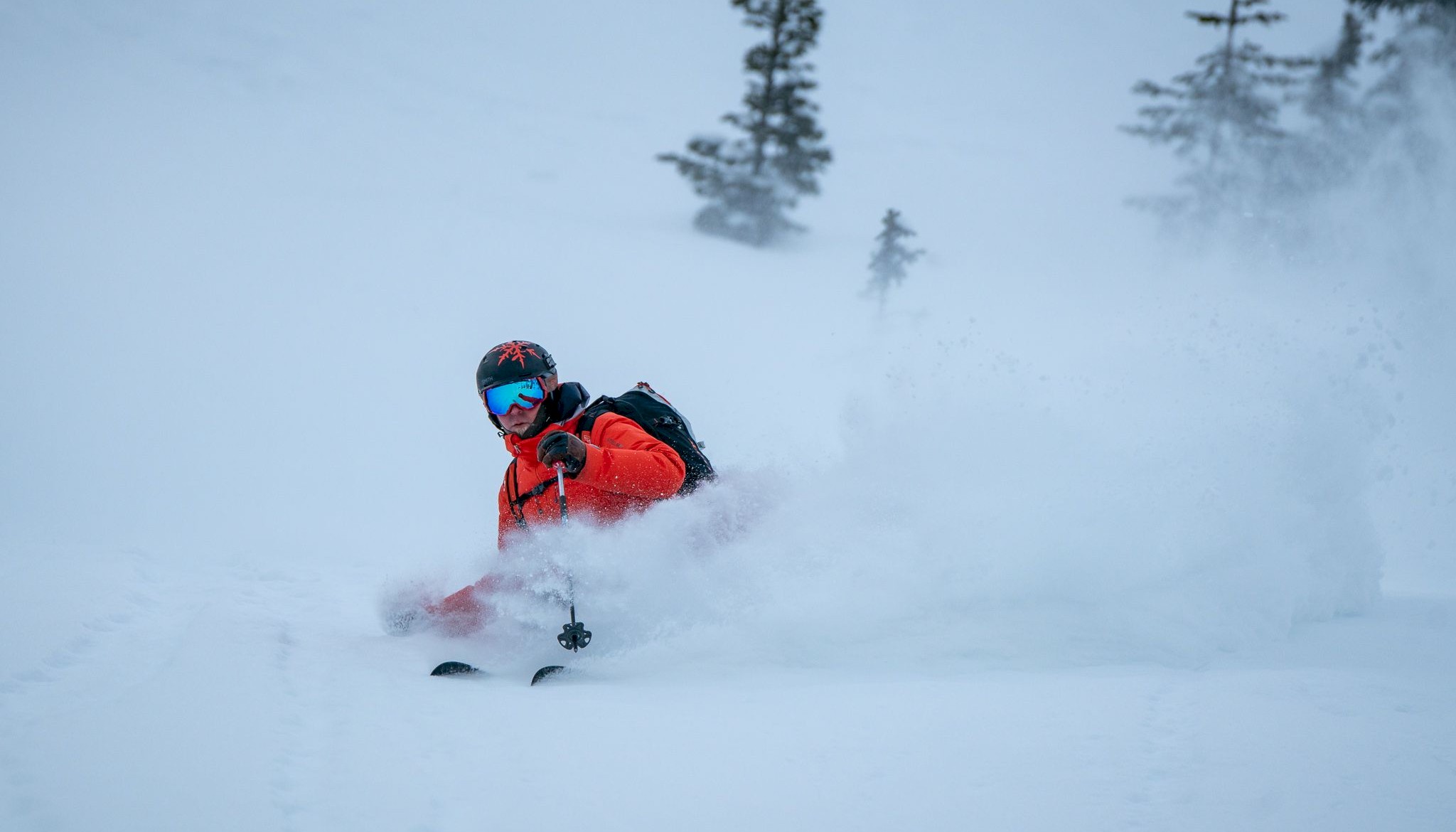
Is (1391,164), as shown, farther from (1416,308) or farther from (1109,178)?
(1109,178)

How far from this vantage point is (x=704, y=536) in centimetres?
446

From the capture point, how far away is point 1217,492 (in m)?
4.88

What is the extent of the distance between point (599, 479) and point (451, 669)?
3.51ft

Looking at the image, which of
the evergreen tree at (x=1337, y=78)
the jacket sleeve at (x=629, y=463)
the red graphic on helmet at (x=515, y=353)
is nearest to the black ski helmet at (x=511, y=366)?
the red graphic on helmet at (x=515, y=353)

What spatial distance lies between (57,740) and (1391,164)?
25.4 m

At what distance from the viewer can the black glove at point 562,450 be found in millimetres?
3863

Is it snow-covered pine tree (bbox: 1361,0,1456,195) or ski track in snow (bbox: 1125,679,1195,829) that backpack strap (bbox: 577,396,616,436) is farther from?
snow-covered pine tree (bbox: 1361,0,1456,195)

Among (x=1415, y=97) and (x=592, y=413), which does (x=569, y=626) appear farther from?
(x=1415, y=97)

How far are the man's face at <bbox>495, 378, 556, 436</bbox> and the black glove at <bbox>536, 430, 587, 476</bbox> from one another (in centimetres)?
49

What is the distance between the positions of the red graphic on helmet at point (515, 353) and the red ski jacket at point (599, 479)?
1.24 ft

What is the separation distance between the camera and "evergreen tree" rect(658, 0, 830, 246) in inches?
942

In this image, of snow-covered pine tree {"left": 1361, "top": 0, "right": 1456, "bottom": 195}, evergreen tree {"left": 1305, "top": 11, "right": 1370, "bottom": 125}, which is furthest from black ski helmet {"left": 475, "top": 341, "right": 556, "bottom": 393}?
evergreen tree {"left": 1305, "top": 11, "right": 1370, "bottom": 125}

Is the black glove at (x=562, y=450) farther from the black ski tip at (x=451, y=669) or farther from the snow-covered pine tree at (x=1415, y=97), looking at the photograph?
the snow-covered pine tree at (x=1415, y=97)

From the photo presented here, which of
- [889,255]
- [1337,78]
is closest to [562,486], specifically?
[889,255]
